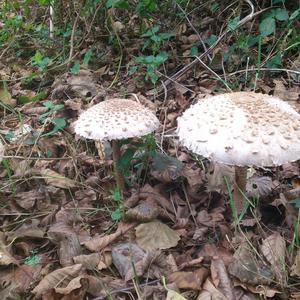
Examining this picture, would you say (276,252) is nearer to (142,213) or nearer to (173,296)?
(173,296)

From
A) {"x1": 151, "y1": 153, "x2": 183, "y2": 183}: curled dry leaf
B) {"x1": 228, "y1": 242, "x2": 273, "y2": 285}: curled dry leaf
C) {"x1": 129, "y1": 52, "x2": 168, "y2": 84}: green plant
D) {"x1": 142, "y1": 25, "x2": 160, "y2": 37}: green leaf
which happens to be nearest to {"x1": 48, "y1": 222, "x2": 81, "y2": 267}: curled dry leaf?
{"x1": 151, "y1": 153, "x2": 183, "y2": 183}: curled dry leaf

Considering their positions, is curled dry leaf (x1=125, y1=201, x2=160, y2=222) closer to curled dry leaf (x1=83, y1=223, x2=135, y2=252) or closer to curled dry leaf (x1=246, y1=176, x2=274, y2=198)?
curled dry leaf (x1=83, y1=223, x2=135, y2=252)

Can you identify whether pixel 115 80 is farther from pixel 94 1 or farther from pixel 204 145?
pixel 204 145

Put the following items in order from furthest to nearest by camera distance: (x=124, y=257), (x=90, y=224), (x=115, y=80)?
(x=115, y=80)
(x=90, y=224)
(x=124, y=257)

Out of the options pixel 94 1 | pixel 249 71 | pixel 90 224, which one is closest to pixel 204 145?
pixel 90 224

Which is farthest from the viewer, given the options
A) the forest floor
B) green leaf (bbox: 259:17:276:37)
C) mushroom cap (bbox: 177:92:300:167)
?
green leaf (bbox: 259:17:276:37)

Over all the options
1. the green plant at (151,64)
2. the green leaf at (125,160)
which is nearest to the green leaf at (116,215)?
the green leaf at (125,160)

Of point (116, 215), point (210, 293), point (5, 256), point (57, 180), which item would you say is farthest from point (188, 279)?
point (57, 180)
